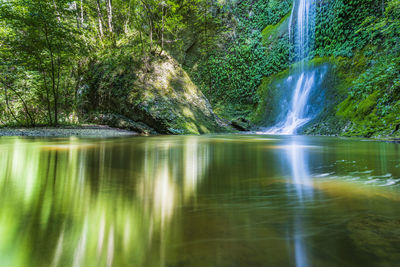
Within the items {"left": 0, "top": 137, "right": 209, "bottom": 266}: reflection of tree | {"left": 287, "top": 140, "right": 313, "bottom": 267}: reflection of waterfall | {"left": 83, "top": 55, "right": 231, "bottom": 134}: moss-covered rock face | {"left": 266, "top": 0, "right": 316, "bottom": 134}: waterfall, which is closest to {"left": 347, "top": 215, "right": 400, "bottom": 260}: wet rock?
{"left": 287, "top": 140, "right": 313, "bottom": 267}: reflection of waterfall

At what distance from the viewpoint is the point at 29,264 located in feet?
1.56

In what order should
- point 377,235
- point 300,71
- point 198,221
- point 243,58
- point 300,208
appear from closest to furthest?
1. point 377,235
2. point 198,221
3. point 300,208
4. point 300,71
5. point 243,58

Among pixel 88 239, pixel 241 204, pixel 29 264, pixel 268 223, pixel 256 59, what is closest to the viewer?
pixel 29 264

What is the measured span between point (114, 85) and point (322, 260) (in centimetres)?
939

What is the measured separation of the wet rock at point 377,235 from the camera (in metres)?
0.54

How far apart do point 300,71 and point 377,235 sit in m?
12.9

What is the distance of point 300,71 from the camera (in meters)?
11.8

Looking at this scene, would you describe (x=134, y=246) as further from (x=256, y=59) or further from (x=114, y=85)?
(x=256, y=59)

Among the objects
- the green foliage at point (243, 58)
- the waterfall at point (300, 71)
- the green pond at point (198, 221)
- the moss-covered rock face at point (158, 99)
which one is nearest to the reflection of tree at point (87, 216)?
the green pond at point (198, 221)

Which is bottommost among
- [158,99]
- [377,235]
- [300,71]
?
[377,235]

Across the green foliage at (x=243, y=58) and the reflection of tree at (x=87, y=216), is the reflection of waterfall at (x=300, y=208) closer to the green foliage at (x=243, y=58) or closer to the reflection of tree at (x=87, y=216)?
the reflection of tree at (x=87, y=216)

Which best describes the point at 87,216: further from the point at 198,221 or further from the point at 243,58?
the point at 243,58

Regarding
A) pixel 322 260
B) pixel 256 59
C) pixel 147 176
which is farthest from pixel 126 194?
pixel 256 59

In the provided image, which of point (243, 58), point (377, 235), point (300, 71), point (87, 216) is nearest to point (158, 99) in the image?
point (87, 216)
